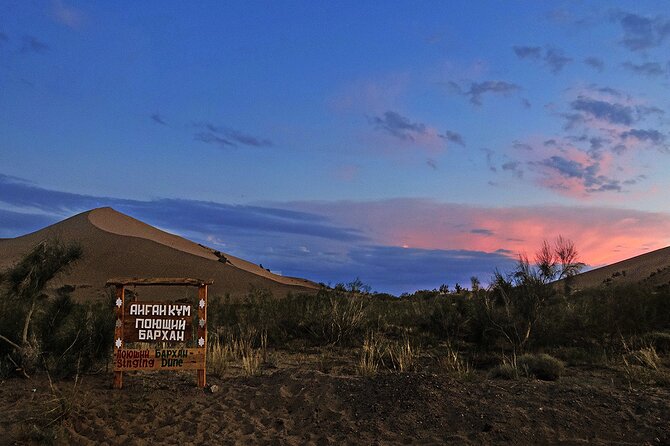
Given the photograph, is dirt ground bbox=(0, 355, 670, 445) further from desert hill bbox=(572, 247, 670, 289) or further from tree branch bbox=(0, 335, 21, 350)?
desert hill bbox=(572, 247, 670, 289)

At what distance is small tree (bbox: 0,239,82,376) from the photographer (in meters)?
11.8

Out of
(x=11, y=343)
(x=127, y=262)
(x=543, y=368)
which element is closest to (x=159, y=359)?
(x=11, y=343)

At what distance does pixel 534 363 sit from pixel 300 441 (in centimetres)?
629

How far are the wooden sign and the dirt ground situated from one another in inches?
38.5

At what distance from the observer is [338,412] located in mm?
9570

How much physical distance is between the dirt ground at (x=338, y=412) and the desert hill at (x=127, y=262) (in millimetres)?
35516

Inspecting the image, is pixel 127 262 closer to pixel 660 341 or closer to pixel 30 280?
pixel 30 280

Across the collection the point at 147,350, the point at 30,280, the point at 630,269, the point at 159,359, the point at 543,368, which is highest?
the point at 630,269

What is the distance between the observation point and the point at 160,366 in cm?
1114

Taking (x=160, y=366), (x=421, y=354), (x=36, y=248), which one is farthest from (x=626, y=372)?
(x=36, y=248)

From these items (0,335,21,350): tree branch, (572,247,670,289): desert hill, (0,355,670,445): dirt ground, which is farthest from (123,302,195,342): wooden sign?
(572,247,670,289): desert hill

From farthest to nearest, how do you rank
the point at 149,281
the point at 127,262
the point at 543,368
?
the point at 127,262
the point at 543,368
the point at 149,281

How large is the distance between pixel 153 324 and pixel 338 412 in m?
4.18

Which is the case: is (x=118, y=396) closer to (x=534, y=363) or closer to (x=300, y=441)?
(x=300, y=441)
